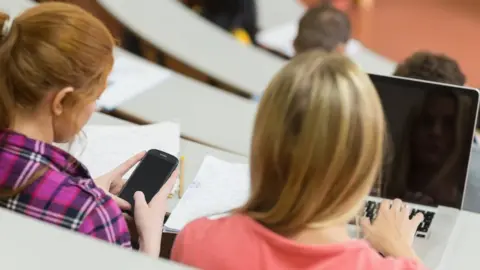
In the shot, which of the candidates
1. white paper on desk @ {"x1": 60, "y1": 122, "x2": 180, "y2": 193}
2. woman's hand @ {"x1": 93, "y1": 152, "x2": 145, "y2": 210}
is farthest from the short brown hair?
woman's hand @ {"x1": 93, "y1": 152, "x2": 145, "y2": 210}

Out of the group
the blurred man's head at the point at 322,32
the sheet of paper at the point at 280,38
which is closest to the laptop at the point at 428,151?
the blurred man's head at the point at 322,32

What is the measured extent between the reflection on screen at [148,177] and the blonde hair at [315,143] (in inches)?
16.5

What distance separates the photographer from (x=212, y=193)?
1.56 m

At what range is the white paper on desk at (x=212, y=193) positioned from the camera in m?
1.47

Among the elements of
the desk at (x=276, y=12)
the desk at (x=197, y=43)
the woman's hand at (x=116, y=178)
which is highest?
the desk at (x=276, y=12)

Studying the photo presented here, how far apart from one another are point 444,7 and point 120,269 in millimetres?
4868

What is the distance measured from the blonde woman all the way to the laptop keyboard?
1.18 feet

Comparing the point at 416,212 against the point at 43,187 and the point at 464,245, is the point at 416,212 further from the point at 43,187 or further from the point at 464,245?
the point at 43,187

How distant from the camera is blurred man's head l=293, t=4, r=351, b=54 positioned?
2377 mm

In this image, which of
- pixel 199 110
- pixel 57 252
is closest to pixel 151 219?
pixel 57 252

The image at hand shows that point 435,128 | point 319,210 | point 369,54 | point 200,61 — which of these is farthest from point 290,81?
point 369,54

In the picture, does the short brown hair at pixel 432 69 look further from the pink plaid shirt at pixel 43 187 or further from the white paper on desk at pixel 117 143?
the pink plaid shirt at pixel 43 187

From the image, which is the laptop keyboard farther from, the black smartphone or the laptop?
the black smartphone

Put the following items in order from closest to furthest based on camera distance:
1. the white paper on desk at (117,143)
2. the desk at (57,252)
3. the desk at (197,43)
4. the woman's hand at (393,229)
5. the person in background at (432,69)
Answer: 1. the desk at (57,252)
2. the woman's hand at (393,229)
3. the white paper on desk at (117,143)
4. the person in background at (432,69)
5. the desk at (197,43)
